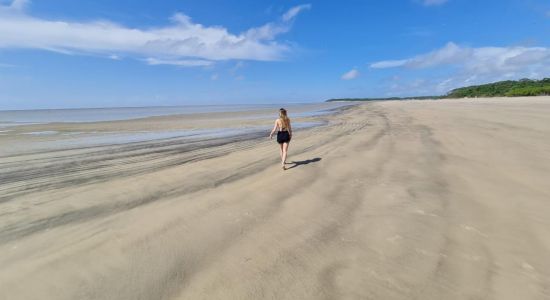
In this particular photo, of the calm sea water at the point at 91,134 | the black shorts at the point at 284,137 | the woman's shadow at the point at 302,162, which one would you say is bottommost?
the woman's shadow at the point at 302,162

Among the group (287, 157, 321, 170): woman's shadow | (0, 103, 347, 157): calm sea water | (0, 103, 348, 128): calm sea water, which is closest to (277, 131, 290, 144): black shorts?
(287, 157, 321, 170): woman's shadow

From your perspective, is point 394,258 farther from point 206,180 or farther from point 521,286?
point 206,180

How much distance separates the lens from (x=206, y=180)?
24.9 ft

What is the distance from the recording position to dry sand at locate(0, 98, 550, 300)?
329cm

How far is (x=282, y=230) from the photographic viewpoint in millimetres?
4648

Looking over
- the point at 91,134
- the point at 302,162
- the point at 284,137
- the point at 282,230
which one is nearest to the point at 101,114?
the point at 91,134

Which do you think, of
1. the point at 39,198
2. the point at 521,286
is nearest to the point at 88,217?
the point at 39,198

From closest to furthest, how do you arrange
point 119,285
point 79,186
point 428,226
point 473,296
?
point 473,296, point 119,285, point 428,226, point 79,186

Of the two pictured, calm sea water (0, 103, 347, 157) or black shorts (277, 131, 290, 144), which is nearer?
black shorts (277, 131, 290, 144)

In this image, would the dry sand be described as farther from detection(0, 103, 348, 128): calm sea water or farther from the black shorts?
detection(0, 103, 348, 128): calm sea water

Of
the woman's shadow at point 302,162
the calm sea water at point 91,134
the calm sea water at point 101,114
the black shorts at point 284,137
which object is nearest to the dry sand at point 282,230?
the woman's shadow at point 302,162

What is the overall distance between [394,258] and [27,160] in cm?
1190

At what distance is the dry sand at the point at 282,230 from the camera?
10.8ft

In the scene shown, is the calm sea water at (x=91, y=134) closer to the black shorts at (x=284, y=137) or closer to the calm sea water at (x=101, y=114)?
the calm sea water at (x=101, y=114)
